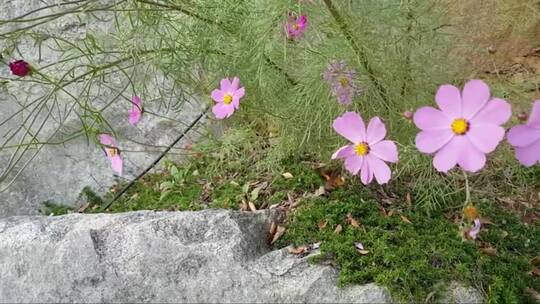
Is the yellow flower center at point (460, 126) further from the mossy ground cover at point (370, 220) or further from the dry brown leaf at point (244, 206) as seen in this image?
the dry brown leaf at point (244, 206)

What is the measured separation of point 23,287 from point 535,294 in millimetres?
998

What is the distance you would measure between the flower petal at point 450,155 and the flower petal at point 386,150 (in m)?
0.15

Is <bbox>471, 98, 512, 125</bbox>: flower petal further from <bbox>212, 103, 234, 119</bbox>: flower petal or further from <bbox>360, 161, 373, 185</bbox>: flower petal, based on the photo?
<bbox>212, 103, 234, 119</bbox>: flower petal

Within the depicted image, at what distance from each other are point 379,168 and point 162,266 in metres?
0.45

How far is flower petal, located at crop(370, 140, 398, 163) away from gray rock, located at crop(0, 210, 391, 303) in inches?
10.1

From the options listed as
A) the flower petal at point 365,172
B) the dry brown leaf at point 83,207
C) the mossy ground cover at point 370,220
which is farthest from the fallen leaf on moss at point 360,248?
the dry brown leaf at point 83,207

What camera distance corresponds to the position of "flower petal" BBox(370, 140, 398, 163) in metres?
1.13

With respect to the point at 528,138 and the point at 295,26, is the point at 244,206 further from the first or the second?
the point at 528,138

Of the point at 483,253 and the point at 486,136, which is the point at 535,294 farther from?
the point at 486,136

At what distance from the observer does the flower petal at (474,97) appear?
96cm

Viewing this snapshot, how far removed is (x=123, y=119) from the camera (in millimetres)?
2486

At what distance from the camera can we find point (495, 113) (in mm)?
953

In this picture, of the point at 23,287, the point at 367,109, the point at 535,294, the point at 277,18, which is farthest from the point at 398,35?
the point at 23,287

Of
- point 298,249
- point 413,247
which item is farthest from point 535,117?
point 298,249
